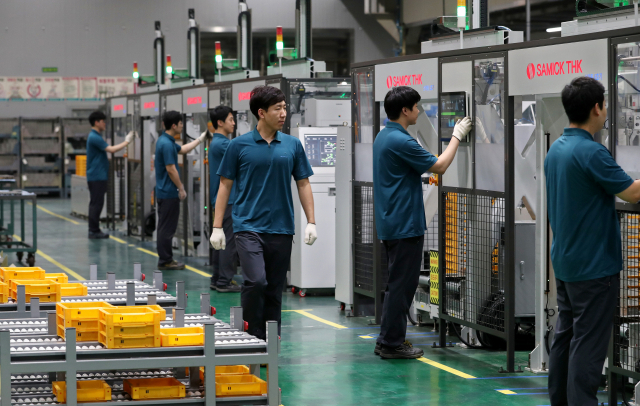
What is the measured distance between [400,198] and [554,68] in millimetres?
1483

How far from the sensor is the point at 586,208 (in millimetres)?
4199

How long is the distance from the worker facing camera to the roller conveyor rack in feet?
5.78

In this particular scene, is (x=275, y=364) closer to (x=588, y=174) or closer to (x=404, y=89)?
(x=588, y=174)

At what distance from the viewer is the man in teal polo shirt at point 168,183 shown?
35.7ft

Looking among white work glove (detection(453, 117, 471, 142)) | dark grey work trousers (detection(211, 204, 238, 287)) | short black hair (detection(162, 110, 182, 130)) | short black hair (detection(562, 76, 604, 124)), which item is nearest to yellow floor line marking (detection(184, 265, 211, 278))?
dark grey work trousers (detection(211, 204, 238, 287))

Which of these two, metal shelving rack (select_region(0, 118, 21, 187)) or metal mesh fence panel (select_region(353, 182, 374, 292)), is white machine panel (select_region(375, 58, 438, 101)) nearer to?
metal mesh fence panel (select_region(353, 182, 374, 292))

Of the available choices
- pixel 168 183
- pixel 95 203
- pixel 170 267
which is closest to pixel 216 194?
pixel 168 183

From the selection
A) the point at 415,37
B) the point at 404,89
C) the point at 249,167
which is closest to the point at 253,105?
the point at 249,167

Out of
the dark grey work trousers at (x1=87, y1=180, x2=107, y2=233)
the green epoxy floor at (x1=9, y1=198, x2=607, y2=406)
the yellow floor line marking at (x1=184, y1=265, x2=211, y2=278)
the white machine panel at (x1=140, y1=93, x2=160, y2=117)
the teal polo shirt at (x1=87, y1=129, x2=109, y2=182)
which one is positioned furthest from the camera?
the dark grey work trousers at (x1=87, y1=180, x2=107, y2=233)

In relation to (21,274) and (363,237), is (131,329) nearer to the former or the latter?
(21,274)

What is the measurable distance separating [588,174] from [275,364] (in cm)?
182

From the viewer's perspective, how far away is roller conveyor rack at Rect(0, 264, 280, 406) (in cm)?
407

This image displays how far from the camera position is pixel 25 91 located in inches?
944

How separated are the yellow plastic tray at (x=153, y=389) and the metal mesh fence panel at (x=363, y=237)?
3.72 metres
